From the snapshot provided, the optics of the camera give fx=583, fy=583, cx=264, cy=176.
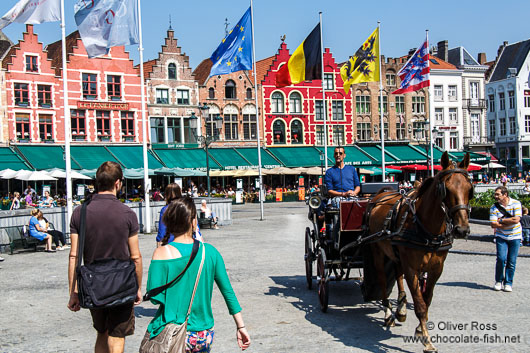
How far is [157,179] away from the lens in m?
40.2

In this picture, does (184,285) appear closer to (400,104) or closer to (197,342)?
(197,342)

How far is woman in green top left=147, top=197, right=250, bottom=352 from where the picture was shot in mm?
3766

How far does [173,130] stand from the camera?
42.8 metres

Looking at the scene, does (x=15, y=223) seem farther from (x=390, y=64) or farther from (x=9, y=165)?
(x=390, y=64)

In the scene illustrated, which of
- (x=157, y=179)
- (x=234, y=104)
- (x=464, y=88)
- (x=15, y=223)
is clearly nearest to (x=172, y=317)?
(x=15, y=223)

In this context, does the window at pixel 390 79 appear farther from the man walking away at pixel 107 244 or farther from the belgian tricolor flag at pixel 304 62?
the man walking away at pixel 107 244

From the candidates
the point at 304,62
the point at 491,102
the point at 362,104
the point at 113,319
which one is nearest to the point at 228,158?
the point at 362,104

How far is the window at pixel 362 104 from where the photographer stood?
2036 inches

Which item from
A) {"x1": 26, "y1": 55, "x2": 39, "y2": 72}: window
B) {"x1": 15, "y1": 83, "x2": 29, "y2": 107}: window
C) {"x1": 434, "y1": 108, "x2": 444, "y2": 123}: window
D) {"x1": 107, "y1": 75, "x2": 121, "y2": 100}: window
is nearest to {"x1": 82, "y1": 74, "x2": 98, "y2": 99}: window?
{"x1": 107, "y1": 75, "x2": 121, "y2": 100}: window

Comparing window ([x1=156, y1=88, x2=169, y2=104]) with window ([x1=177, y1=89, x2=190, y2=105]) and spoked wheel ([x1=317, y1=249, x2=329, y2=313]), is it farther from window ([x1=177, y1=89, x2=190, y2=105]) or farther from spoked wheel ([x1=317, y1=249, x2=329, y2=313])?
spoked wheel ([x1=317, y1=249, x2=329, y2=313])

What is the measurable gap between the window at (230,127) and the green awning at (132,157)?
7.20 m

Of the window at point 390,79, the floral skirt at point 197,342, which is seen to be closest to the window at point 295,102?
the window at point 390,79

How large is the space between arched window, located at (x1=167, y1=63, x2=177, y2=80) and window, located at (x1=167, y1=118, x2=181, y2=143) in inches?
125

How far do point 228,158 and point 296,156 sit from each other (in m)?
5.97
